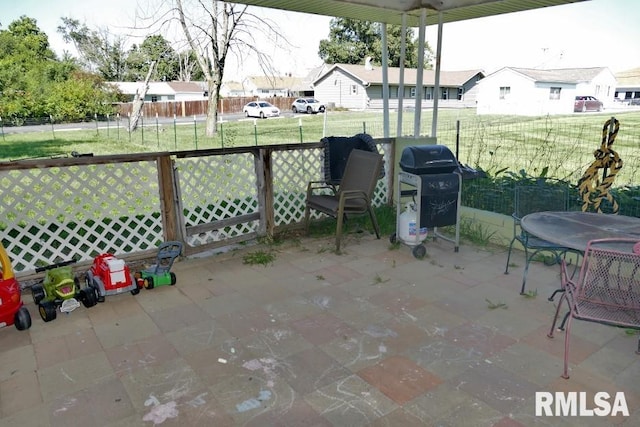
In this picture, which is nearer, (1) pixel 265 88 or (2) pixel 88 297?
(2) pixel 88 297

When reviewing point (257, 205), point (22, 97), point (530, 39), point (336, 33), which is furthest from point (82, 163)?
point (336, 33)

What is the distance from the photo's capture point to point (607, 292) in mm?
2160

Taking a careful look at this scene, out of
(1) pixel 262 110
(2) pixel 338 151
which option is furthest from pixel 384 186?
(1) pixel 262 110

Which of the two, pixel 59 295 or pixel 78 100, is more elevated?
pixel 78 100

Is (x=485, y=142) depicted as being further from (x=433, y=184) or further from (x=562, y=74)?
(x=562, y=74)

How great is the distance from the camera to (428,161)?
13.0ft

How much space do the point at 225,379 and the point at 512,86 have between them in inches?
1190

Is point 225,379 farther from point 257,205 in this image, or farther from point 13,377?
point 257,205

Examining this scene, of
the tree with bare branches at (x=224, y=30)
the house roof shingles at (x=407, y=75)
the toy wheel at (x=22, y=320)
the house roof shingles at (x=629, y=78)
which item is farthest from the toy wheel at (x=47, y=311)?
the house roof shingles at (x=629, y=78)

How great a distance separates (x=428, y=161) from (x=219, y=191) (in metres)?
1.98

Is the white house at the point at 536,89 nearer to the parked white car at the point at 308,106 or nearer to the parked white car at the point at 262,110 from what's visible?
the parked white car at the point at 308,106

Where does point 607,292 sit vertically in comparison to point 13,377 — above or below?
above

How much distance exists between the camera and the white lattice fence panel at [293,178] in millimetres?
4520

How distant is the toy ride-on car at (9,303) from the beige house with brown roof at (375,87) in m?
26.6
